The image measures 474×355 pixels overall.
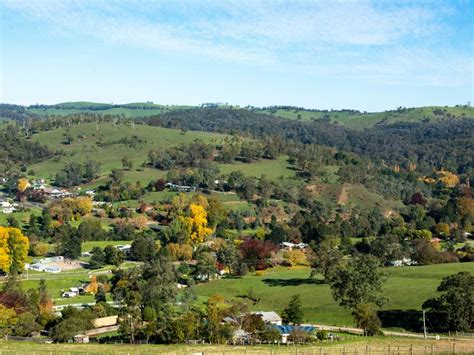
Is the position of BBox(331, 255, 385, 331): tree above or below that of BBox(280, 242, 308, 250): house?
above

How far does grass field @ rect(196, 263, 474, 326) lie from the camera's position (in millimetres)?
58875

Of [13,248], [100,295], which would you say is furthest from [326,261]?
[13,248]

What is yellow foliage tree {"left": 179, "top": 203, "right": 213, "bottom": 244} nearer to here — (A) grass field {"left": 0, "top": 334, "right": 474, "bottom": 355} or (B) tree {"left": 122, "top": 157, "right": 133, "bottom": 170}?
(A) grass field {"left": 0, "top": 334, "right": 474, "bottom": 355}

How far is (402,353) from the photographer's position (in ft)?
125

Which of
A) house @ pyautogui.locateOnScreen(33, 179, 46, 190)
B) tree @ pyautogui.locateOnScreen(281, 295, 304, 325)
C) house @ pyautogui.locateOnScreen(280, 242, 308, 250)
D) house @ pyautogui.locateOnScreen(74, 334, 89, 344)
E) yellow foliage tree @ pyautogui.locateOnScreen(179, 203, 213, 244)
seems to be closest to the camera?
house @ pyautogui.locateOnScreen(74, 334, 89, 344)

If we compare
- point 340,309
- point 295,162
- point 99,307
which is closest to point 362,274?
point 340,309

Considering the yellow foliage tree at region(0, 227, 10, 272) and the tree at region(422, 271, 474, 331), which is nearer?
the tree at region(422, 271, 474, 331)

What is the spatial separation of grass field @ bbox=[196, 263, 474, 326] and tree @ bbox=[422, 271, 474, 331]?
6085mm

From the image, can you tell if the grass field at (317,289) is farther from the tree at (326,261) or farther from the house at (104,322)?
the house at (104,322)

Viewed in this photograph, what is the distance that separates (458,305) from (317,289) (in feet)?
65.5

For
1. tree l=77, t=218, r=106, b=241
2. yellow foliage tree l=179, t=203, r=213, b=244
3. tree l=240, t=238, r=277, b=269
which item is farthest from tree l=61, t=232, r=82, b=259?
tree l=240, t=238, r=277, b=269

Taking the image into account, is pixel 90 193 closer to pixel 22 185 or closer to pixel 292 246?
pixel 22 185

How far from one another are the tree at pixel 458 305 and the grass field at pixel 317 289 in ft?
20.0

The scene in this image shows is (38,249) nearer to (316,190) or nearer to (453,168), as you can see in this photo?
(316,190)
